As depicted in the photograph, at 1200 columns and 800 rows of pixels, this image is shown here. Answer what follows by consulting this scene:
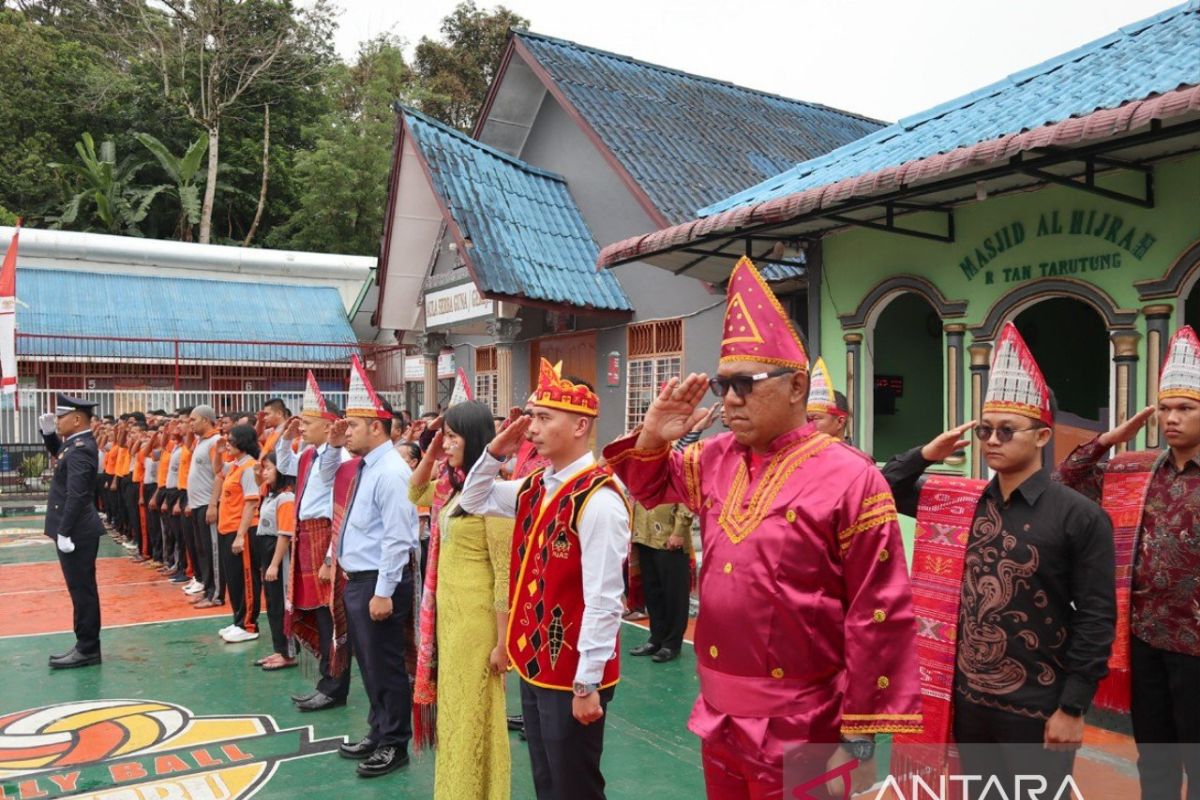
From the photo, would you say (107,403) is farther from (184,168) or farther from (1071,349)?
(1071,349)

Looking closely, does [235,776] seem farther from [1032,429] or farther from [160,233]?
[160,233]

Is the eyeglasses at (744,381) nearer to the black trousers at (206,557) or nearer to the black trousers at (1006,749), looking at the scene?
the black trousers at (1006,749)

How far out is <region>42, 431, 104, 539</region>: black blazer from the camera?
282 inches

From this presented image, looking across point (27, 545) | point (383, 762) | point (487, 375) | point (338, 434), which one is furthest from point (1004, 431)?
point (27, 545)

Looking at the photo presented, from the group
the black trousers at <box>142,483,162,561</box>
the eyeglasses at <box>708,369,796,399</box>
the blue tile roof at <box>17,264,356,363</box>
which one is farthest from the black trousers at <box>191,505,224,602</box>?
the blue tile roof at <box>17,264,356,363</box>

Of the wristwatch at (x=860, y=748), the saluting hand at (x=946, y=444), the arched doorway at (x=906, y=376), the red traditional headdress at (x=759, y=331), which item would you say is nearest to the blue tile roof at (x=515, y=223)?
the arched doorway at (x=906, y=376)

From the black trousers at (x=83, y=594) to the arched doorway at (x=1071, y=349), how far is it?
947 centimetres

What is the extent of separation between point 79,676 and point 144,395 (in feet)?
47.5

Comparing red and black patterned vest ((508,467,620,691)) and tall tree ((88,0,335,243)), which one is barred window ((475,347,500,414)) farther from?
tall tree ((88,0,335,243))

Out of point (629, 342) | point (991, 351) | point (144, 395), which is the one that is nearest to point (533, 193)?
point (629, 342)

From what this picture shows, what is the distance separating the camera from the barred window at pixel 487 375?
14.8 metres

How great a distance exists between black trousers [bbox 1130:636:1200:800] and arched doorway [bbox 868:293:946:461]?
5616 mm

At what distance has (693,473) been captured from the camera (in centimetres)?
285

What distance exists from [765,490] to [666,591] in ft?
15.8
